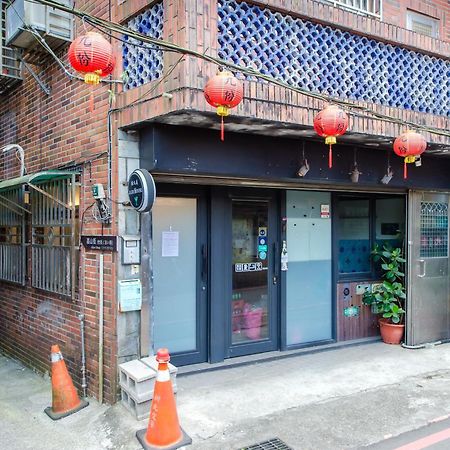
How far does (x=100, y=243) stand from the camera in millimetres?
5234

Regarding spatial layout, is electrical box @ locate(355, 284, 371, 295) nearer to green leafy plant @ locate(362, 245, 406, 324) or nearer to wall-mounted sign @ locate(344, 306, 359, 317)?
green leafy plant @ locate(362, 245, 406, 324)

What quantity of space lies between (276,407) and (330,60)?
13.3 ft

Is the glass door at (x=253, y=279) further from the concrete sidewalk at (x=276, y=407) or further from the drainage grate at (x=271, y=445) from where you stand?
the drainage grate at (x=271, y=445)

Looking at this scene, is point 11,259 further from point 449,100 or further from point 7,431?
point 449,100

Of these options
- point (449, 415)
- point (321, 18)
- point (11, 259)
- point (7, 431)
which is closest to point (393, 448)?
point (449, 415)

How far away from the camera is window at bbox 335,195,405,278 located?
7594 mm

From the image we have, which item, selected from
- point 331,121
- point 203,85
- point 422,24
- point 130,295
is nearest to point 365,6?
point 422,24

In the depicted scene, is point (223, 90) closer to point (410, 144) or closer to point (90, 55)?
point (90, 55)

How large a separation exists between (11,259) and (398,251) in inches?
248

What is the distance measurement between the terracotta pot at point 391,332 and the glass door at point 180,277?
315 cm

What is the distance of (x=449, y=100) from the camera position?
6.77 m

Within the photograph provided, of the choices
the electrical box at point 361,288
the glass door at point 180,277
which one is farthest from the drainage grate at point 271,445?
the electrical box at point 361,288

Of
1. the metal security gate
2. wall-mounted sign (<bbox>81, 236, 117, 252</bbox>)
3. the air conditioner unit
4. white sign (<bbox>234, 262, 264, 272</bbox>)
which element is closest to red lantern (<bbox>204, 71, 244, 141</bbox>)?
wall-mounted sign (<bbox>81, 236, 117, 252</bbox>)

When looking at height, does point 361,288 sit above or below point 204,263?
below
